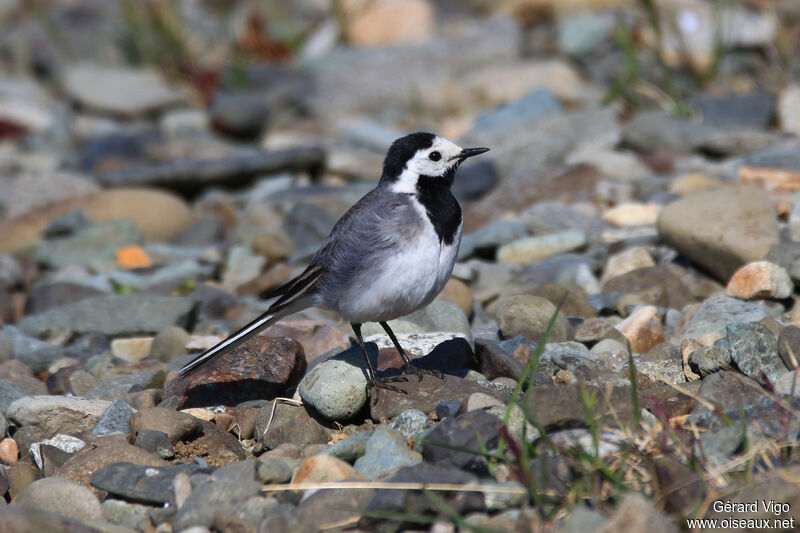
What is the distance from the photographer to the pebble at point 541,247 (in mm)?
7340

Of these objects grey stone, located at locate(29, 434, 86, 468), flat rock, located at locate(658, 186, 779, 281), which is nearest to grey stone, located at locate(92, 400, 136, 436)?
grey stone, located at locate(29, 434, 86, 468)

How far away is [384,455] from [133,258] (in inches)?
217

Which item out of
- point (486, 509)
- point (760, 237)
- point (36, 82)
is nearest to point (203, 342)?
point (486, 509)

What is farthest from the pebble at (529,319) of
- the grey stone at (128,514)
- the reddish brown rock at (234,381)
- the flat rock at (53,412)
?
the grey stone at (128,514)

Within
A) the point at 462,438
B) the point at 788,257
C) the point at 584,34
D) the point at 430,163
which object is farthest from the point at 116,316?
the point at 584,34

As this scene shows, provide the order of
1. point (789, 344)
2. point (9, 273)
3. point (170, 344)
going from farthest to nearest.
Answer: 1. point (9, 273)
2. point (170, 344)
3. point (789, 344)

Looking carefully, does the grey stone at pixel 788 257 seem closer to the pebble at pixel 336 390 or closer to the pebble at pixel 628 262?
the pebble at pixel 628 262

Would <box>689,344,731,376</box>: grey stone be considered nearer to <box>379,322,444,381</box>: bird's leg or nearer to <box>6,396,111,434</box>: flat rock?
<box>379,322,444,381</box>: bird's leg

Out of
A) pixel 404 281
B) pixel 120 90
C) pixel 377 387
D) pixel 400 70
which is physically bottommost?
pixel 400 70

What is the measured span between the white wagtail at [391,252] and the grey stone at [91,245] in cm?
437

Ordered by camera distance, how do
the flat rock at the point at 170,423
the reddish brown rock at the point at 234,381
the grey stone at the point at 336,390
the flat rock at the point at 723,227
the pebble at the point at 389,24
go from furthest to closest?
the pebble at the point at 389,24
the flat rock at the point at 723,227
the reddish brown rock at the point at 234,381
the grey stone at the point at 336,390
the flat rock at the point at 170,423

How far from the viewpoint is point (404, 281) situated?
15.6ft

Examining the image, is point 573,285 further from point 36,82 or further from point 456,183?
point 36,82

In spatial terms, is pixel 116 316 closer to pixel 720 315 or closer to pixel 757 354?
pixel 720 315
